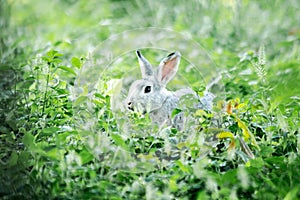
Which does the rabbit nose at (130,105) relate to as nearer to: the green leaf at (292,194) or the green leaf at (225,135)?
the green leaf at (225,135)

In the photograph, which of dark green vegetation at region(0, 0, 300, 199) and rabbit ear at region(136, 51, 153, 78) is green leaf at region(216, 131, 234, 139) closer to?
dark green vegetation at region(0, 0, 300, 199)

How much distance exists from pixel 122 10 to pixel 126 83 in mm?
2199

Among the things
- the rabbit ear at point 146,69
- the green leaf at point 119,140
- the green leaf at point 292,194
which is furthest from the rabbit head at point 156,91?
the green leaf at point 292,194

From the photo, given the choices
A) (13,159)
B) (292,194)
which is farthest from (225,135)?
(13,159)

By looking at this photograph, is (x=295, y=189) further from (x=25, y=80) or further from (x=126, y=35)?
(x=25, y=80)

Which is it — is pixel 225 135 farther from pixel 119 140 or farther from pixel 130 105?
pixel 130 105

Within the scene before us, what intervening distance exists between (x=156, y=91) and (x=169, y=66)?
0.10 m

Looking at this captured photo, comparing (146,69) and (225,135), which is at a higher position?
(146,69)

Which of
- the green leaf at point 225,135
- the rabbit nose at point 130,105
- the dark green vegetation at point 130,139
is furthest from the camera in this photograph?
the rabbit nose at point 130,105

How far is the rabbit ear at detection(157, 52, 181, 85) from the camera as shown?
2236 millimetres

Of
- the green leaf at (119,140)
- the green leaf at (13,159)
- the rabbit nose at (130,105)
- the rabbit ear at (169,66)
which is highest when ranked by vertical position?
the rabbit ear at (169,66)

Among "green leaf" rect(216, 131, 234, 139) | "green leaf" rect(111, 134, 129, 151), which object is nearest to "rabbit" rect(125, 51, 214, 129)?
"green leaf" rect(216, 131, 234, 139)

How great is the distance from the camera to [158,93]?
7.48ft

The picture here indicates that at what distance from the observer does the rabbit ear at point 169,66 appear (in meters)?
2.24
